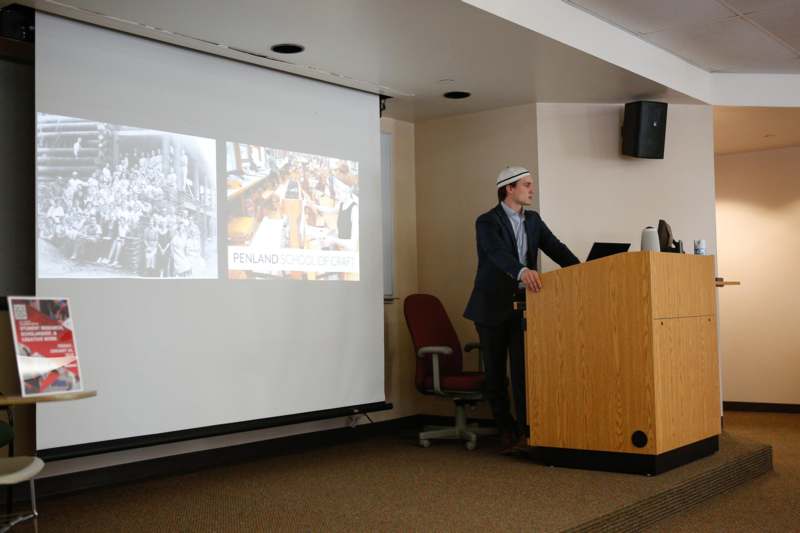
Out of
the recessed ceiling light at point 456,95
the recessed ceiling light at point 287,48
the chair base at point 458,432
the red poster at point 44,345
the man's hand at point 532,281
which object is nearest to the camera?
the red poster at point 44,345

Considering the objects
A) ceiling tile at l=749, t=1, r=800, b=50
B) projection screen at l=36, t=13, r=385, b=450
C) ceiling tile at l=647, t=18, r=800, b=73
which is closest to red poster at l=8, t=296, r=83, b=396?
projection screen at l=36, t=13, r=385, b=450

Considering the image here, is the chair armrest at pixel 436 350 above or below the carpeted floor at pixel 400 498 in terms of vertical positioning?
above

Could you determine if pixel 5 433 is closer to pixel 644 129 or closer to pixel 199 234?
pixel 199 234

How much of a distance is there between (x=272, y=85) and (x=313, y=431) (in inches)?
95.3

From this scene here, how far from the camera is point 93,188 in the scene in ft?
14.4

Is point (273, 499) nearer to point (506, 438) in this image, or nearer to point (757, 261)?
point (506, 438)

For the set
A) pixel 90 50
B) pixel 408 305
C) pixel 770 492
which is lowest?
pixel 770 492

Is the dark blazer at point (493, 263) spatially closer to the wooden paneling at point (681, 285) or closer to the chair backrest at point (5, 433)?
the wooden paneling at point (681, 285)

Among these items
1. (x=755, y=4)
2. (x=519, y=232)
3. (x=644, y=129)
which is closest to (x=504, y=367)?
(x=519, y=232)

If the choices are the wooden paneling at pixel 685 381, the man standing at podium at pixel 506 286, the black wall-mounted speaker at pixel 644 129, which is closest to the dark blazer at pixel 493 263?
the man standing at podium at pixel 506 286

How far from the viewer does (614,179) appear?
647cm

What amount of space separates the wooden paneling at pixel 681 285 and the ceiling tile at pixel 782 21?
1.81m

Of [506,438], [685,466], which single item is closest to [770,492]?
[685,466]

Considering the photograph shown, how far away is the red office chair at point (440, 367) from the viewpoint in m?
5.44
